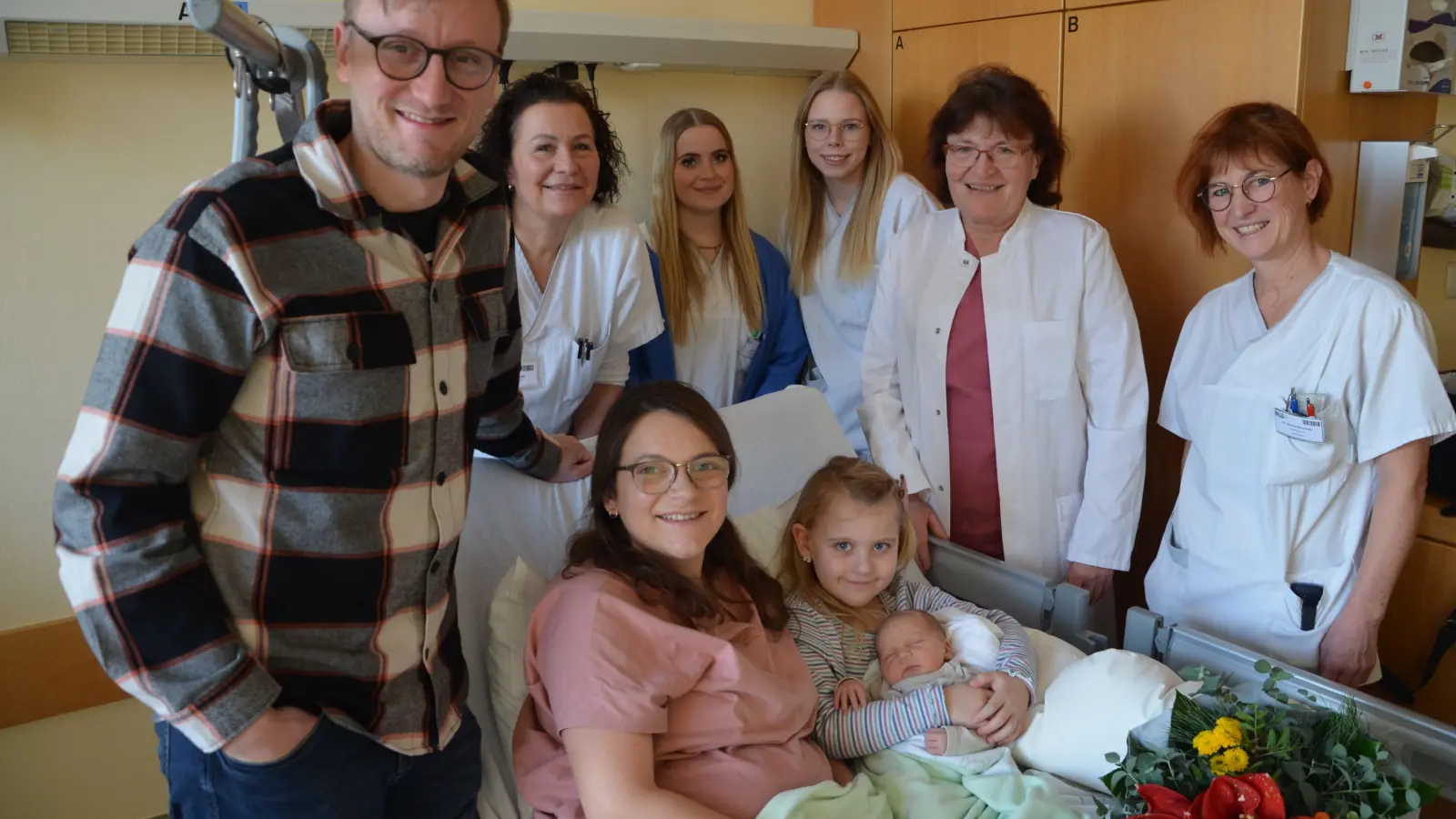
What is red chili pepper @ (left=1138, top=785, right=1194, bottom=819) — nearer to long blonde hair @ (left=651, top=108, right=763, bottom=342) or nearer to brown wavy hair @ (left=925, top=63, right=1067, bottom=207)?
brown wavy hair @ (left=925, top=63, right=1067, bottom=207)

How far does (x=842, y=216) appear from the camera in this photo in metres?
3.18

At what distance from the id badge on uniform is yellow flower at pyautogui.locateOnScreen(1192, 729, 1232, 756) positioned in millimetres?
847

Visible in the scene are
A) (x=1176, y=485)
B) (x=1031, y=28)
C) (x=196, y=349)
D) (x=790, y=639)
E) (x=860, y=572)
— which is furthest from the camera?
(x=1031, y=28)

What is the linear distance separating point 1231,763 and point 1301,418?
92cm

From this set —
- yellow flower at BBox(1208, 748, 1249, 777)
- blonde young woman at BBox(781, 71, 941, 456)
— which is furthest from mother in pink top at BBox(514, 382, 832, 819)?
blonde young woman at BBox(781, 71, 941, 456)

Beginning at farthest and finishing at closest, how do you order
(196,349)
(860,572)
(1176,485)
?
1. (1176,485)
2. (860,572)
3. (196,349)

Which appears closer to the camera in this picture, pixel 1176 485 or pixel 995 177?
pixel 995 177

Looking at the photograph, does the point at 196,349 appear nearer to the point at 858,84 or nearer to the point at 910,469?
the point at 910,469

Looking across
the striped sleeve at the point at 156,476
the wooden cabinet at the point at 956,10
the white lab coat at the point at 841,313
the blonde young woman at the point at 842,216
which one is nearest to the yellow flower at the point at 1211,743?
the striped sleeve at the point at 156,476

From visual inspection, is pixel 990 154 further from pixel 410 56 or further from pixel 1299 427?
pixel 410 56

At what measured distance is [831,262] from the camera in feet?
10.4

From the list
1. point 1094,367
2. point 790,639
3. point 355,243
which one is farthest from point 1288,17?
point 355,243

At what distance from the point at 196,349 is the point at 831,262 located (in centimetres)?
220

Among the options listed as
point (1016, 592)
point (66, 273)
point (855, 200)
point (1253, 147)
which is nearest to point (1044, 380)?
point (1016, 592)
